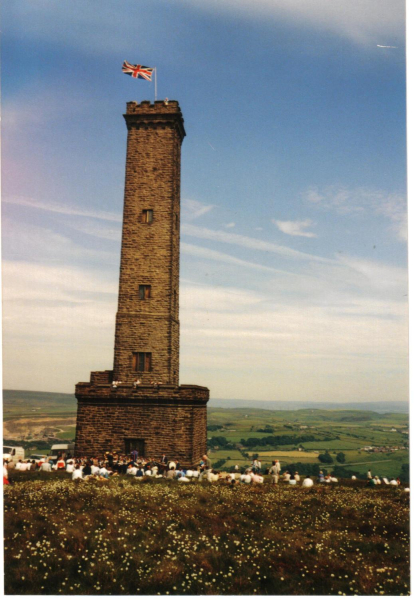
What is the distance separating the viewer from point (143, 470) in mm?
24672

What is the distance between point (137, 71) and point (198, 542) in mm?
25386

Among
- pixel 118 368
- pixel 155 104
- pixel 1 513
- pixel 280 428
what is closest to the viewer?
pixel 1 513

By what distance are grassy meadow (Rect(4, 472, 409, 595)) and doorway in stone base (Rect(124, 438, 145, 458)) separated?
7150mm

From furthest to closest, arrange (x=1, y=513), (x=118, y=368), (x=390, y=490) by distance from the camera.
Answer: (x=118, y=368) < (x=390, y=490) < (x=1, y=513)

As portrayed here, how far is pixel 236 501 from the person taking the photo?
18.5 metres

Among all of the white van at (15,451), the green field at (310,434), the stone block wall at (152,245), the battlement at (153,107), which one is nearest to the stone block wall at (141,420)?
the stone block wall at (152,245)

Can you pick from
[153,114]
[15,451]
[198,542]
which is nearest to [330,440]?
[15,451]

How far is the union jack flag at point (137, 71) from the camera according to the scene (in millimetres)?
27192

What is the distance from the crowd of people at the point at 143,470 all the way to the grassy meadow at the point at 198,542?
121 inches

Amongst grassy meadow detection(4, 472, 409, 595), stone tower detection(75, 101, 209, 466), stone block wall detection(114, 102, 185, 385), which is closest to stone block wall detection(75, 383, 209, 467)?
stone tower detection(75, 101, 209, 466)

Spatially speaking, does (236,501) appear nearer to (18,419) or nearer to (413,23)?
(413,23)

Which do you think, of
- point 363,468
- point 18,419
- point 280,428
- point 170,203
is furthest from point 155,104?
point 280,428

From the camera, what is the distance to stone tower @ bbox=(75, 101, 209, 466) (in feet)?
88.6

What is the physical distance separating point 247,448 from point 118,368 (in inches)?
1898
